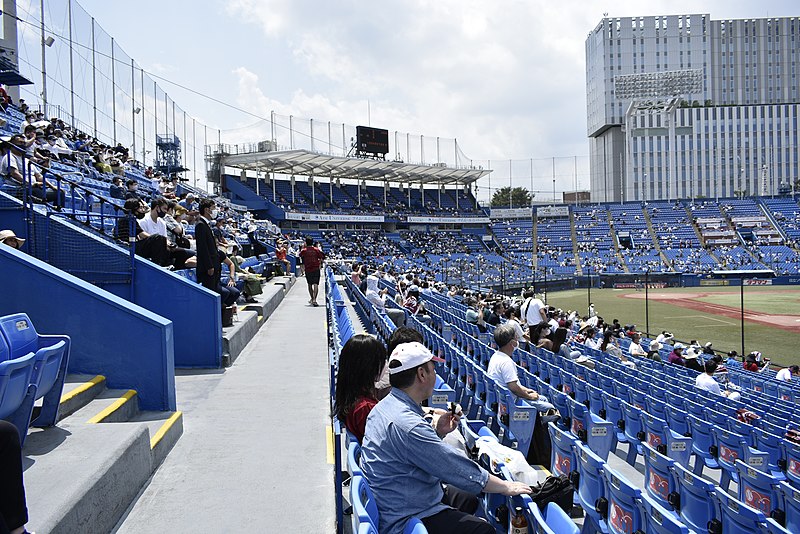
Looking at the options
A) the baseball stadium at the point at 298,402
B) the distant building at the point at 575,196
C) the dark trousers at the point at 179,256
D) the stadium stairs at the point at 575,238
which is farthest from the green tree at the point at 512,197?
the dark trousers at the point at 179,256

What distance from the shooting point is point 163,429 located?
508 cm

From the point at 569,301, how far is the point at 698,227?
1367 inches

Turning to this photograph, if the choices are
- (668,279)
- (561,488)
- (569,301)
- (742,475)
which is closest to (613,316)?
(569,301)

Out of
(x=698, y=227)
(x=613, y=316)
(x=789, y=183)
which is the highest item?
(x=789, y=183)

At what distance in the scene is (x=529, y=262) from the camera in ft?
195

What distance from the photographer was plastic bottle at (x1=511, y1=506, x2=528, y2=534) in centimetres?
330

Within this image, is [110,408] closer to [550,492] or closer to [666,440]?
[550,492]

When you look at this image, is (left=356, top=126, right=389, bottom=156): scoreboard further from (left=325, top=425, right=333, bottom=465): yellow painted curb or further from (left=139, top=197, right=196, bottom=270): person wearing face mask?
(left=325, top=425, right=333, bottom=465): yellow painted curb

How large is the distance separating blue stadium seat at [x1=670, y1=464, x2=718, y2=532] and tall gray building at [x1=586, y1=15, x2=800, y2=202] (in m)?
102

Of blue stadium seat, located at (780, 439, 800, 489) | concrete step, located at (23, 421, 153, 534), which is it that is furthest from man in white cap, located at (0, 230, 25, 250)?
blue stadium seat, located at (780, 439, 800, 489)

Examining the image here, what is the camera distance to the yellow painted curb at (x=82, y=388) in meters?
4.86

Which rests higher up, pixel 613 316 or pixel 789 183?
pixel 789 183

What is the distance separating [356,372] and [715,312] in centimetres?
3543

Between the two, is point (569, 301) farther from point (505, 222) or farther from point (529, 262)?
point (505, 222)
